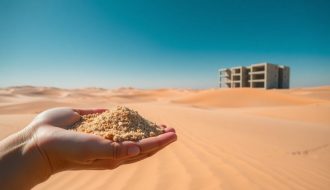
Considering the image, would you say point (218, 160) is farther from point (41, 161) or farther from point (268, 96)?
point (268, 96)

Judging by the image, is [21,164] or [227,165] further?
[227,165]

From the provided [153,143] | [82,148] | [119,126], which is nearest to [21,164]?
[82,148]

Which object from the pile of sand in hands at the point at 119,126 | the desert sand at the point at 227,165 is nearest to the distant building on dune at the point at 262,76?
the desert sand at the point at 227,165

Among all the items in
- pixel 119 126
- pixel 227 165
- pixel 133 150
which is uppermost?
pixel 119 126

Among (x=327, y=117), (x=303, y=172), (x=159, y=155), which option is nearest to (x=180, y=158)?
(x=159, y=155)

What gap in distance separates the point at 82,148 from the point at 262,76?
44.3 metres

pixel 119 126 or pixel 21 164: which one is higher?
pixel 119 126

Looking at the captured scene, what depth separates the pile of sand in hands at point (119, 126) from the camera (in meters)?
2.46

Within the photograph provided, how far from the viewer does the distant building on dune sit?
130 ft

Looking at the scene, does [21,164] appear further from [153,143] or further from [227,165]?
[227,165]

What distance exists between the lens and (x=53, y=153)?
2.21 meters

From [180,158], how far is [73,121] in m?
1.99

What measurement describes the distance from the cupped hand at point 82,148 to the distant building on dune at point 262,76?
132 ft

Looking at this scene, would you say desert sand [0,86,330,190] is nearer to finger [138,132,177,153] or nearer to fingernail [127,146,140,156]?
finger [138,132,177,153]
